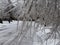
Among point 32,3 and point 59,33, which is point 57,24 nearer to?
point 59,33

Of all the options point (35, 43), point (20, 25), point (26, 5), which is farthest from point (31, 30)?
point (35, 43)

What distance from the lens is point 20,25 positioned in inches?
38.3

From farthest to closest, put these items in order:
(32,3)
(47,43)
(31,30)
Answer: (47,43) → (31,30) → (32,3)

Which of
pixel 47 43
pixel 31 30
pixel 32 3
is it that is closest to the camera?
pixel 32 3

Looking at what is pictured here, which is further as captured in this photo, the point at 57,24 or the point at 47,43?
the point at 47,43

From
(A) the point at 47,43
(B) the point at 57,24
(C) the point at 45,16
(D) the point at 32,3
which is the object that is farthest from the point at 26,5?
(A) the point at 47,43

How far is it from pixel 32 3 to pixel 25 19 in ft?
0.42

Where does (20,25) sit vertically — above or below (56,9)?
below

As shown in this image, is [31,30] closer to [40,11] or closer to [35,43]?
[40,11]

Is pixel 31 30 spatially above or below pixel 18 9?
below

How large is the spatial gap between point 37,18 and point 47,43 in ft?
1.10

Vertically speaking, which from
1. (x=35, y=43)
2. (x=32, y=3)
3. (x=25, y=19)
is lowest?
(x=35, y=43)

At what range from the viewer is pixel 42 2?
83cm

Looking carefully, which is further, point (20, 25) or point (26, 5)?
point (20, 25)
